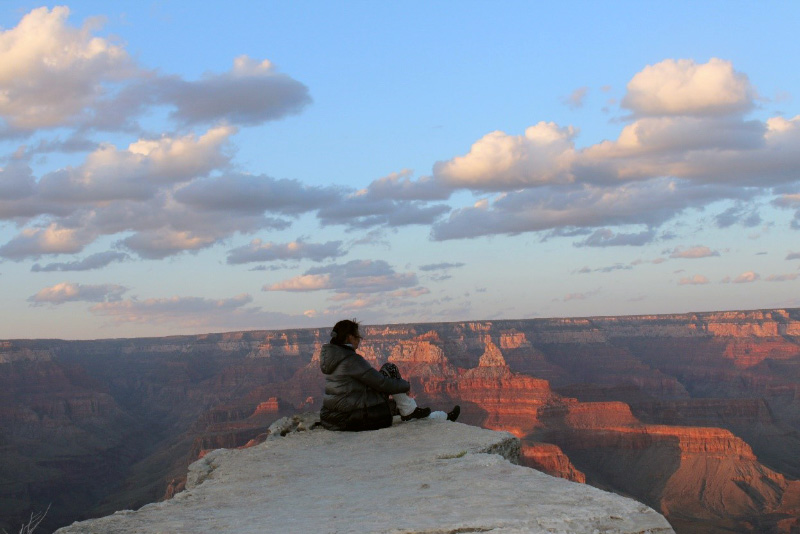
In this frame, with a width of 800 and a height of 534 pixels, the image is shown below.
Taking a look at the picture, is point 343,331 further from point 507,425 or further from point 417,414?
point 507,425

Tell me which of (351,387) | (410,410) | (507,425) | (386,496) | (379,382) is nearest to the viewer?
(386,496)

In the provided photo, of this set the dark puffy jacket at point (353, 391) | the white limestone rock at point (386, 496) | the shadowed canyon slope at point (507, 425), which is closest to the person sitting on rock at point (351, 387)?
the dark puffy jacket at point (353, 391)

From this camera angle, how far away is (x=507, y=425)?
4779 inches

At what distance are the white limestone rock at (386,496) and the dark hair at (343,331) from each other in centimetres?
149

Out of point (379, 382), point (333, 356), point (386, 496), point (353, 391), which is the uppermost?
point (333, 356)

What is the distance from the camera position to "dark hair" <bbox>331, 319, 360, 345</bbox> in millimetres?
12844

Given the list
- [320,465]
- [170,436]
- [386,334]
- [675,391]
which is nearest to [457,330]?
[386,334]

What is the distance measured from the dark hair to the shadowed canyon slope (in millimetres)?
69568

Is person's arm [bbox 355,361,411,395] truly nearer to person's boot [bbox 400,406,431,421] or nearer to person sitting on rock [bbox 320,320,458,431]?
person sitting on rock [bbox 320,320,458,431]

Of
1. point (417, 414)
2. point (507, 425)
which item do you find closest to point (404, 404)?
point (417, 414)

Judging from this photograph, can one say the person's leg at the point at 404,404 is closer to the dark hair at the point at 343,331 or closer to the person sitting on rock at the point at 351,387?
the person sitting on rock at the point at 351,387

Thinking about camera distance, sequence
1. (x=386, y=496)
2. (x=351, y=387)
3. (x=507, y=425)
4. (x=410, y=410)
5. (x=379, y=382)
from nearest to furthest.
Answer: (x=386, y=496)
(x=379, y=382)
(x=351, y=387)
(x=410, y=410)
(x=507, y=425)

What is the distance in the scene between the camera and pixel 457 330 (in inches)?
7490

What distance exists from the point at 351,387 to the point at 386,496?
178 inches
